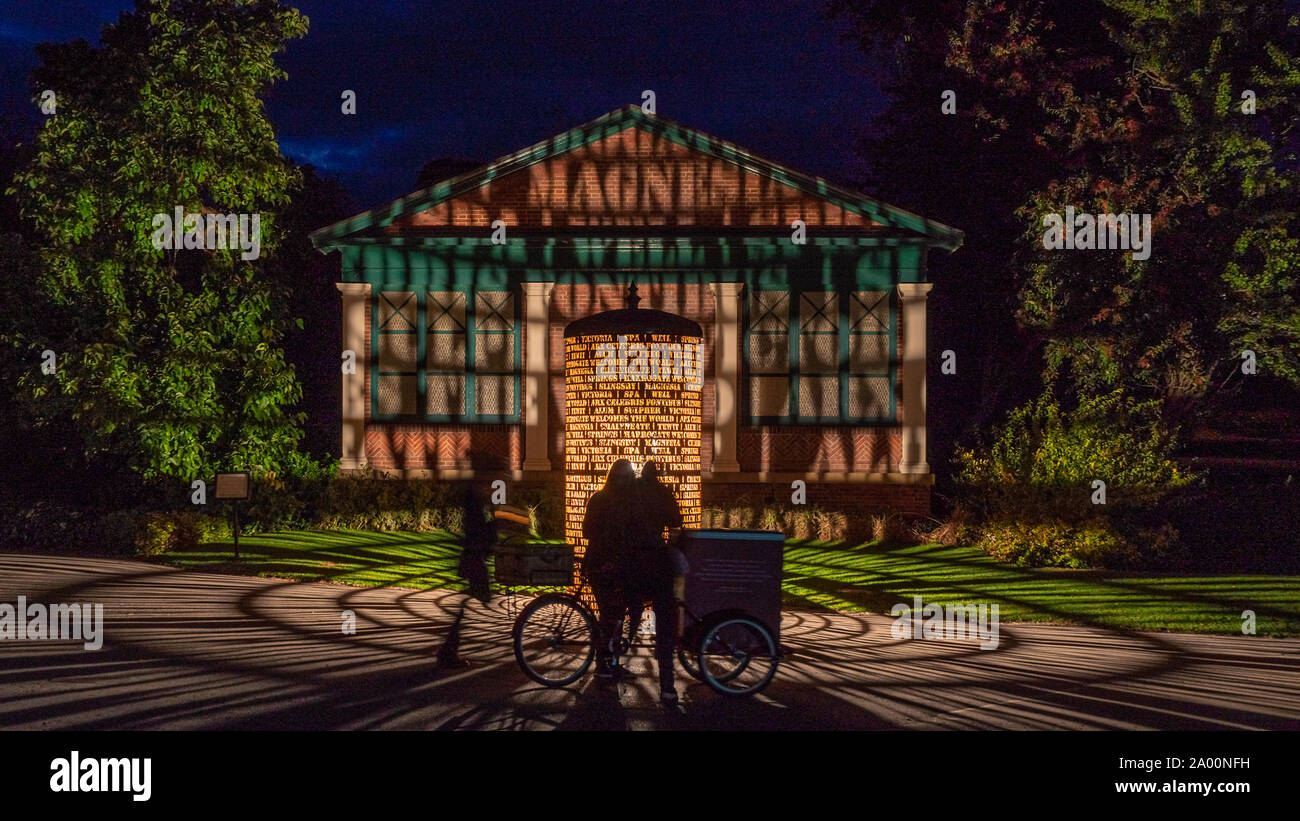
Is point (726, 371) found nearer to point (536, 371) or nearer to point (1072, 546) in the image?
point (536, 371)

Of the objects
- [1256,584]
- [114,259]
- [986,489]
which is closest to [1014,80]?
[986,489]

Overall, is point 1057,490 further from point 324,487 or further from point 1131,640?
point 324,487

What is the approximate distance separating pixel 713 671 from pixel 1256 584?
10.3m

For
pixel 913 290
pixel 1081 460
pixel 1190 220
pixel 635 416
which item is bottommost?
pixel 1081 460

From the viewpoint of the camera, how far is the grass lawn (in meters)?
13.2

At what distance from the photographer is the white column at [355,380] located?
23672 millimetres

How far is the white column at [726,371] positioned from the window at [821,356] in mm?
367

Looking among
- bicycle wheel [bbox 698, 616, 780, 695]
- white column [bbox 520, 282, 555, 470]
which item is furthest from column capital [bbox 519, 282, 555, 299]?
bicycle wheel [bbox 698, 616, 780, 695]

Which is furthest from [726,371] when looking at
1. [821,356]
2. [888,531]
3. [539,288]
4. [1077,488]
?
[1077,488]

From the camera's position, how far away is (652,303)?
23.7 m

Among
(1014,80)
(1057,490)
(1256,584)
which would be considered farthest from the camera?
(1014,80)

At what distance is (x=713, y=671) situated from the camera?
28.3ft

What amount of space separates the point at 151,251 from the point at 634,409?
12216 mm

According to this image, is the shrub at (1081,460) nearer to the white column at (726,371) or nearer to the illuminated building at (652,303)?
the illuminated building at (652,303)
